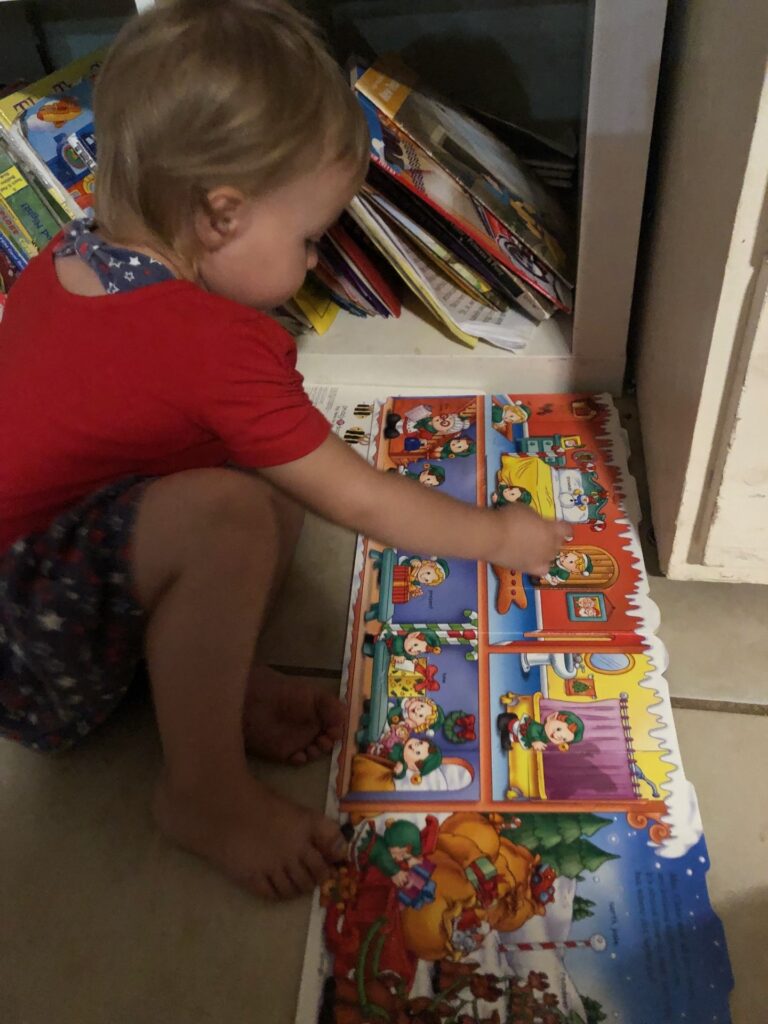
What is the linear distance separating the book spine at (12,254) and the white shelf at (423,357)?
338mm

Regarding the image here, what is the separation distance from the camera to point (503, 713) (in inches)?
23.3

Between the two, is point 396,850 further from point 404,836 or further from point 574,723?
point 574,723

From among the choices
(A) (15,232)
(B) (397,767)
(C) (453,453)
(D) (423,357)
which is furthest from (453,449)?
(A) (15,232)

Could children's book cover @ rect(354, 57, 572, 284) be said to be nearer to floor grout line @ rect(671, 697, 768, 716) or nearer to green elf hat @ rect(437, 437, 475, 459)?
green elf hat @ rect(437, 437, 475, 459)

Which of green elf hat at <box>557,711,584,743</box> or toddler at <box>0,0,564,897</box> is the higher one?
toddler at <box>0,0,564,897</box>

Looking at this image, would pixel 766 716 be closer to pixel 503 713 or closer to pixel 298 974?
pixel 503 713

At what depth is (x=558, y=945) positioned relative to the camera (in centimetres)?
48

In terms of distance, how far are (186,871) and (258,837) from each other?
7 cm

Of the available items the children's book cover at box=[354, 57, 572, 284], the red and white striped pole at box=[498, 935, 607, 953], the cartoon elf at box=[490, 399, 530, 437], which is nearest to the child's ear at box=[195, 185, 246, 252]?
the children's book cover at box=[354, 57, 572, 284]

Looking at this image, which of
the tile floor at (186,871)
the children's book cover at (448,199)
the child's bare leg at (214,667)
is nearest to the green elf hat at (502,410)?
the children's book cover at (448,199)

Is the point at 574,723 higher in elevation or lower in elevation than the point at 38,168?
lower

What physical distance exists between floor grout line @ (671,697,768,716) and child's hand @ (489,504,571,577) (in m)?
0.14

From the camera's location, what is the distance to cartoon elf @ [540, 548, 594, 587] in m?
0.67

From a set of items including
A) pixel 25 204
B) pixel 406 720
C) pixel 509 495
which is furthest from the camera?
pixel 25 204
